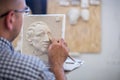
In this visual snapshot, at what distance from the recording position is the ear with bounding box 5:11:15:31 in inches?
30.4

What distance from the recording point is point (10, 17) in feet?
2.57

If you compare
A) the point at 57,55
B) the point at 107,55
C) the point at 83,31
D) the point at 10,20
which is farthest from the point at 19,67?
the point at 107,55

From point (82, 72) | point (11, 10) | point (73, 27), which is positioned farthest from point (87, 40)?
point (11, 10)

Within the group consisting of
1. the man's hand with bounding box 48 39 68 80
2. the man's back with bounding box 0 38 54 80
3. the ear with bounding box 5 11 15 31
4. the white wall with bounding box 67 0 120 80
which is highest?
the ear with bounding box 5 11 15 31

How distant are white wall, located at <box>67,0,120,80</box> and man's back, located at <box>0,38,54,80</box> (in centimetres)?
217

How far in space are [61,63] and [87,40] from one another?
70.6 inches

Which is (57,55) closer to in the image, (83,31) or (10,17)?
(10,17)

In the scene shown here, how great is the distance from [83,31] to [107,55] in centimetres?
45

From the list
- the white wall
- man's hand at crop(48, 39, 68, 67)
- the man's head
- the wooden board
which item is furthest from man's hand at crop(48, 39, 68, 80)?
the white wall

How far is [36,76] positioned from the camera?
0.72m

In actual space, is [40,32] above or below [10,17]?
below

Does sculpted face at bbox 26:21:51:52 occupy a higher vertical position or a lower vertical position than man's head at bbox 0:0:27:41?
lower

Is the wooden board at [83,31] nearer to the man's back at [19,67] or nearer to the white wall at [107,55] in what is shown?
the white wall at [107,55]

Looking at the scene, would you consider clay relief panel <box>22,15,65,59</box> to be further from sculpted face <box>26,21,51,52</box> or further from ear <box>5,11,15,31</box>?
ear <box>5,11,15,31</box>
